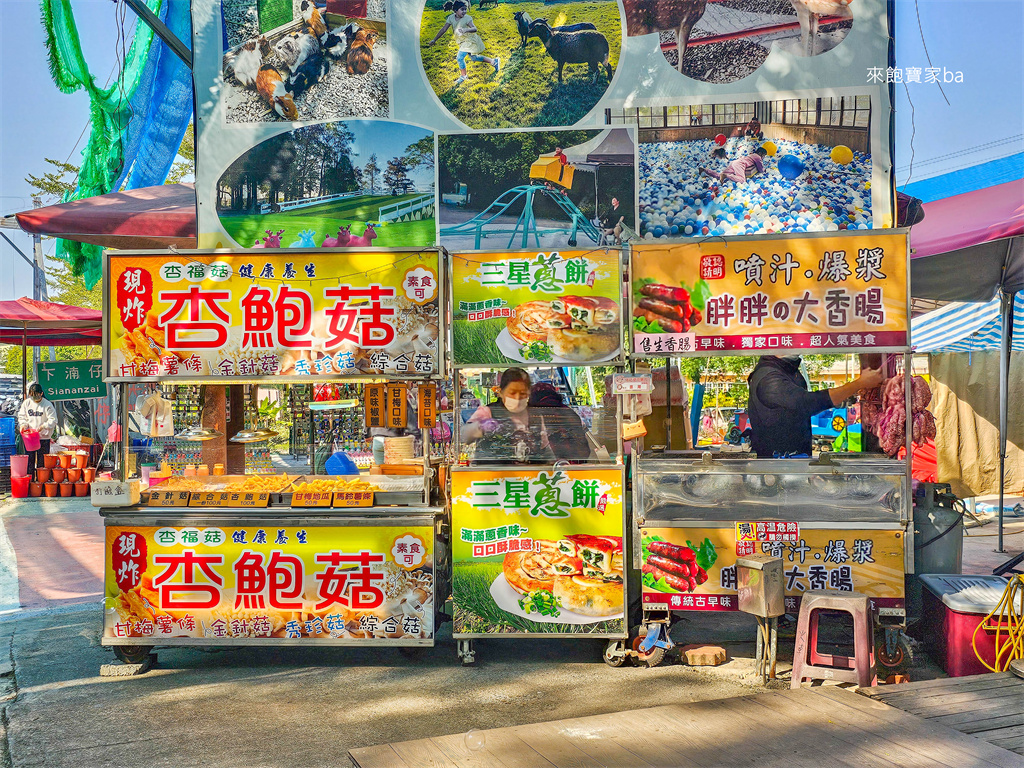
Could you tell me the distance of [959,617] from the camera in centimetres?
487

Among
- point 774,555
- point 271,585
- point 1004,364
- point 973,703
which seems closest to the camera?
point 973,703

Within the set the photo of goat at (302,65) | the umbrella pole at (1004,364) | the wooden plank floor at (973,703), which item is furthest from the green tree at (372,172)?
the umbrella pole at (1004,364)

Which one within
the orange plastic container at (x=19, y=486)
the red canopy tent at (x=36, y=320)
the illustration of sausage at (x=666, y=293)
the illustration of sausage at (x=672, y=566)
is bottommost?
the orange plastic container at (x=19, y=486)

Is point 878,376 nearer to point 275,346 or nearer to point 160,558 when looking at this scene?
point 275,346

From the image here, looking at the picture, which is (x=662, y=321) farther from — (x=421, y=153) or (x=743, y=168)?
(x=421, y=153)

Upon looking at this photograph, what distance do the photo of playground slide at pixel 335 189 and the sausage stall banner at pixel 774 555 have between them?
3.52 meters

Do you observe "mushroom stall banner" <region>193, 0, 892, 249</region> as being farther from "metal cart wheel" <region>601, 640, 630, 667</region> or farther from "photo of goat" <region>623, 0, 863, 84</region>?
"metal cart wheel" <region>601, 640, 630, 667</region>

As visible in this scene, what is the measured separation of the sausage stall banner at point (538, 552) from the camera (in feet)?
17.7

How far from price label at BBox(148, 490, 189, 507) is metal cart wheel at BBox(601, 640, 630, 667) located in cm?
299

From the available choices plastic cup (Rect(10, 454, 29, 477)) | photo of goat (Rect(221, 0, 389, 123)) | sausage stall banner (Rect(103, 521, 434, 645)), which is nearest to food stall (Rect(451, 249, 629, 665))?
sausage stall banner (Rect(103, 521, 434, 645))

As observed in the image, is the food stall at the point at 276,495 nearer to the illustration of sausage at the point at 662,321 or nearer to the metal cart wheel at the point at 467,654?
the metal cart wheel at the point at 467,654

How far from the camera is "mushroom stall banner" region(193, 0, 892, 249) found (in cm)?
693

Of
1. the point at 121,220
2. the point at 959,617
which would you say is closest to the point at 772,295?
the point at 959,617

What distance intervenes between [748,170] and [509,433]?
329cm
